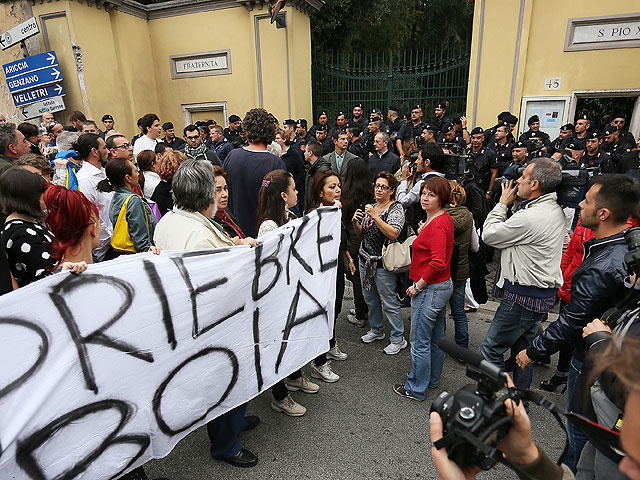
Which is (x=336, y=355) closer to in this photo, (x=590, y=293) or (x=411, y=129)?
(x=590, y=293)

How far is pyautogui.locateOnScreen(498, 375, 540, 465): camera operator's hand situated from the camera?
1111 millimetres

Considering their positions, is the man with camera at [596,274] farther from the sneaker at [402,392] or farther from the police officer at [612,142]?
the police officer at [612,142]

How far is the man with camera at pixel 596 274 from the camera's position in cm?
209

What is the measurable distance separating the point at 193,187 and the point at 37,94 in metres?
11.0

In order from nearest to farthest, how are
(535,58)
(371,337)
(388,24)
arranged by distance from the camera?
1. (371,337)
2. (535,58)
3. (388,24)

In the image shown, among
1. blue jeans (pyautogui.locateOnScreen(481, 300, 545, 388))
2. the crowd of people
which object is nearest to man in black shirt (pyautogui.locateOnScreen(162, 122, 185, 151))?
the crowd of people

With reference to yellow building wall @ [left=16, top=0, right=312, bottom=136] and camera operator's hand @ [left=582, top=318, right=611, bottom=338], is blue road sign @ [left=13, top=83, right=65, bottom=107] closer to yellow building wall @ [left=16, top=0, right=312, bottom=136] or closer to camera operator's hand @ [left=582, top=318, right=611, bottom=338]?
yellow building wall @ [left=16, top=0, right=312, bottom=136]

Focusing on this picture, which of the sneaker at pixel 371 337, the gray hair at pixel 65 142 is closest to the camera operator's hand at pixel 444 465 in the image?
the sneaker at pixel 371 337

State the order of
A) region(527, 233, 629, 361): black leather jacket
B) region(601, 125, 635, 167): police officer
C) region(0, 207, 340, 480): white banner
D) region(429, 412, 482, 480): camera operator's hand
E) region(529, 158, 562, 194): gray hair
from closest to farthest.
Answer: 1. region(429, 412, 482, 480): camera operator's hand
2. region(0, 207, 340, 480): white banner
3. region(527, 233, 629, 361): black leather jacket
4. region(529, 158, 562, 194): gray hair
5. region(601, 125, 635, 167): police officer

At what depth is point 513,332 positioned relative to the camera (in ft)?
9.84

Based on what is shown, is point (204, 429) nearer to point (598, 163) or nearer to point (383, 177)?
point (383, 177)

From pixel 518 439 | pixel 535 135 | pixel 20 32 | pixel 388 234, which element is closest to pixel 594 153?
pixel 535 135

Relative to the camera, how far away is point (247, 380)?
8.25 ft

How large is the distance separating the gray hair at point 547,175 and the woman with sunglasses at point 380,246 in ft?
3.55
